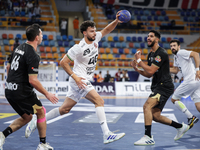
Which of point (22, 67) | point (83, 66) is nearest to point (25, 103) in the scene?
point (22, 67)

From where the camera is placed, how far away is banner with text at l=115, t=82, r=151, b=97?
1925 centimetres

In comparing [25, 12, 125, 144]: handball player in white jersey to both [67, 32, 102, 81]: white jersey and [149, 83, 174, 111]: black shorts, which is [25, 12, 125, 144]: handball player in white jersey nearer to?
[67, 32, 102, 81]: white jersey

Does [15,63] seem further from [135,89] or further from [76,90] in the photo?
[135,89]

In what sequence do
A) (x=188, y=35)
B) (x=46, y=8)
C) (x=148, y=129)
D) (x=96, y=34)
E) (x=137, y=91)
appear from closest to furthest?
(x=148, y=129)
(x=96, y=34)
(x=137, y=91)
(x=188, y=35)
(x=46, y=8)

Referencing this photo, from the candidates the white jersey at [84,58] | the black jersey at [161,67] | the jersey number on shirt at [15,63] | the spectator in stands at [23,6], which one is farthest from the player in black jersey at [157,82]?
the spectator in stands at [23,6]

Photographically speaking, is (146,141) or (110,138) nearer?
(110,138)

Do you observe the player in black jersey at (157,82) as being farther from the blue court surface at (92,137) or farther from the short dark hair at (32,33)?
the short dark hair at (32,33)

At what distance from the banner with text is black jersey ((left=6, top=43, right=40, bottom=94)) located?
15.4 metres

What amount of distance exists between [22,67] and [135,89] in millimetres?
15614

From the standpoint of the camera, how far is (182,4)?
30266 millimetres

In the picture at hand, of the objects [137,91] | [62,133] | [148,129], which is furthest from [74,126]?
[137,91]

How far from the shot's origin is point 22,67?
4191 millimetres

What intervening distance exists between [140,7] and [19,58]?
27796 millimetres

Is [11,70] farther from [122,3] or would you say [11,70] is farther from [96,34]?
[122,3]
